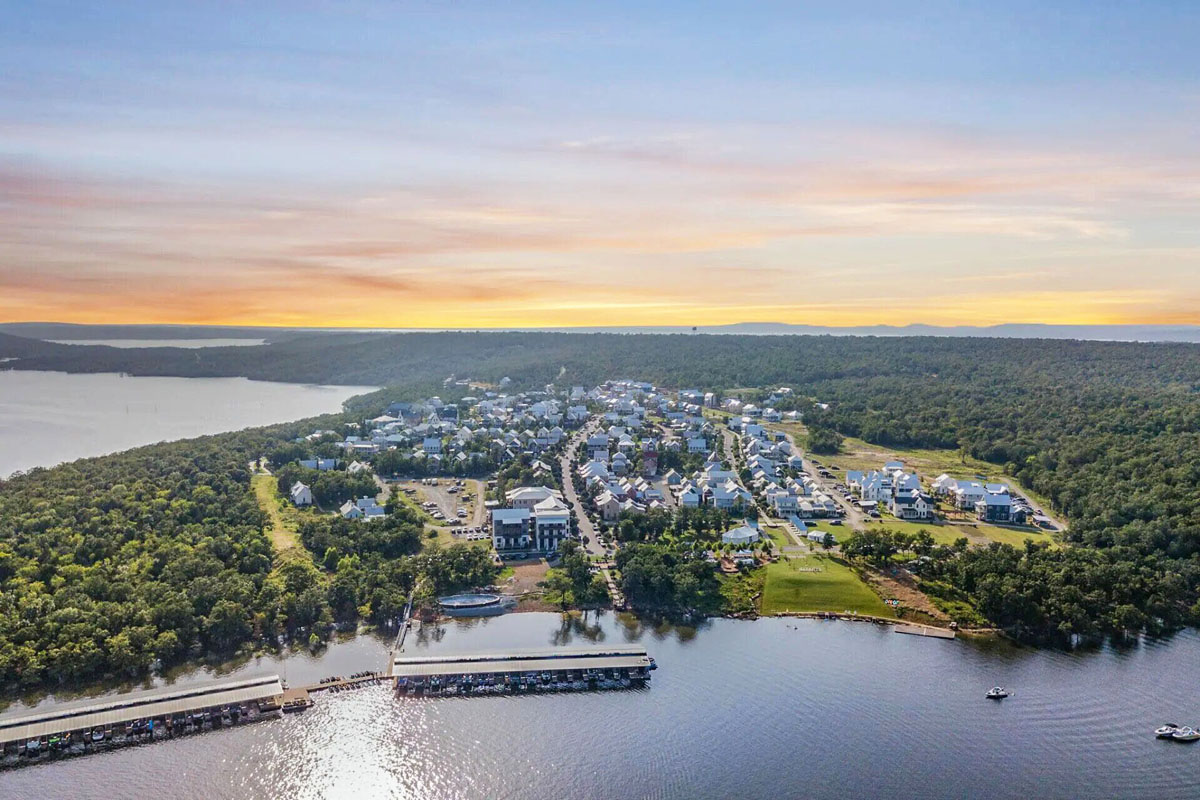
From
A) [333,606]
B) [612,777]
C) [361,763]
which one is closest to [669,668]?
[612,777]

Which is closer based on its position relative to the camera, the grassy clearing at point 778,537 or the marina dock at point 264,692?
the marina dock at point 264,692

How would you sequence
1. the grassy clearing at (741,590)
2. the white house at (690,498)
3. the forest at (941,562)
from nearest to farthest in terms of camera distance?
the forest at (941,562), the grassy clearing at (741,590), the white house at (690,498)

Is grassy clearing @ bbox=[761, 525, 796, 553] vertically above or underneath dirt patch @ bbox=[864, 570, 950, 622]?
above

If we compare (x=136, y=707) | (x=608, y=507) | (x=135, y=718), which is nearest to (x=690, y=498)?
(x=608, y=507)

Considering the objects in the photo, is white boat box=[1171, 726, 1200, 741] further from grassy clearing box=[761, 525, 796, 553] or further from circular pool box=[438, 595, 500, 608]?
circular pool box=[438, 595, 500, 608]

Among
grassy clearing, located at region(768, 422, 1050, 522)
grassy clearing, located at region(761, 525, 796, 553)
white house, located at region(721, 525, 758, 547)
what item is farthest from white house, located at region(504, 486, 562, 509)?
grassy clearing, located at region(768, 422, 1050, 522)

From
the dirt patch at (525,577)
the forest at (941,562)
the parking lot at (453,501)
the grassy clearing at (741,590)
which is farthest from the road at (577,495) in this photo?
the grassy clearing at (741,590)

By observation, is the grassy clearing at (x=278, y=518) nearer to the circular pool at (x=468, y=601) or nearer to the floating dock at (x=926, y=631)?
the circular pool at (x=468, y=601)

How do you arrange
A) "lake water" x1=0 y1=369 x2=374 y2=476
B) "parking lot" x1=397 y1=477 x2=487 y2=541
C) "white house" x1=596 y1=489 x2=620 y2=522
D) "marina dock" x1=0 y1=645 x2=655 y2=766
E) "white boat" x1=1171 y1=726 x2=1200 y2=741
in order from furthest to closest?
"lake water" x1=0 y1=369 x2=374 y2=476, "white house" x1=596 y1=489 x2=620 y2=522, "parking lot" x1=397 y1=477 x2=487 y2=541, "white boat" x1=1171 y1=726 x2=1200 y2=741, "marina dock" x1=0 y1=645 x2=655 y2=766
